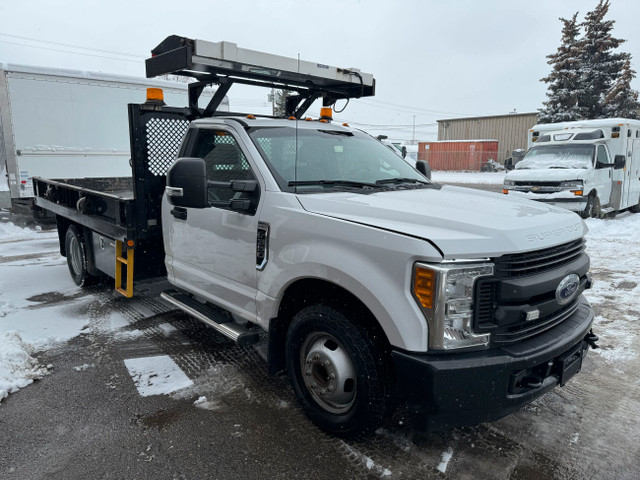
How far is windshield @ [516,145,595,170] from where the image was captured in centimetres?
1120

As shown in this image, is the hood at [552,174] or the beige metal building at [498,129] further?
the beige metal building at [498,129]

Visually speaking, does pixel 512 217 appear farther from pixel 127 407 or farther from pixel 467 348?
pixel 127 407

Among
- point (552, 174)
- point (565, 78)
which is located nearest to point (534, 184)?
point (552, 174)

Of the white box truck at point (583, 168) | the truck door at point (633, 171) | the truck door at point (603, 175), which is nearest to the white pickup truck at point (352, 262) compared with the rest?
the white box truck at point (583, 168)

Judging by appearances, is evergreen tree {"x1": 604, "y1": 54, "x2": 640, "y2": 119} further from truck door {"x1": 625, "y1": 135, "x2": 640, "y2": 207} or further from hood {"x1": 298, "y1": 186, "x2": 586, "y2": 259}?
hood {"x1": 298, "y1": 186, "x2": 586, "y2": 259}

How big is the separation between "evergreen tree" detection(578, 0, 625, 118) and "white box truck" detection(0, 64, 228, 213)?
2883 centimetres

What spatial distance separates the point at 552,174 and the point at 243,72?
29.5 feet

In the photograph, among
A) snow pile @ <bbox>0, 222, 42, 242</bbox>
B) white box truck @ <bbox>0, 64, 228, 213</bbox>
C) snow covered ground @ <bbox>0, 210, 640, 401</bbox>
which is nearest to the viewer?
snow covered ground @ <bbox>0, 210, 640, 401</bbox>

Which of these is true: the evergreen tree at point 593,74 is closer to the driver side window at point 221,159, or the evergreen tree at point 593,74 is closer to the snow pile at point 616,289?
the snow pile at point 616,289

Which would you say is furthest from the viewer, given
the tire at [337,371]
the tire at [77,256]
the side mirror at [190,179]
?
the tire at [77,256]

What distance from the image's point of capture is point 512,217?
2.69 meters

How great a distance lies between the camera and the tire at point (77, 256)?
6020 mm

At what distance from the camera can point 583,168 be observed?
35.7ft

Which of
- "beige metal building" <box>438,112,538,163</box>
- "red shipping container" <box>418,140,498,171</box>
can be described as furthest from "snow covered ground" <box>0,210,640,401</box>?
"beige metal building" <box>438,112,538,163</box>
